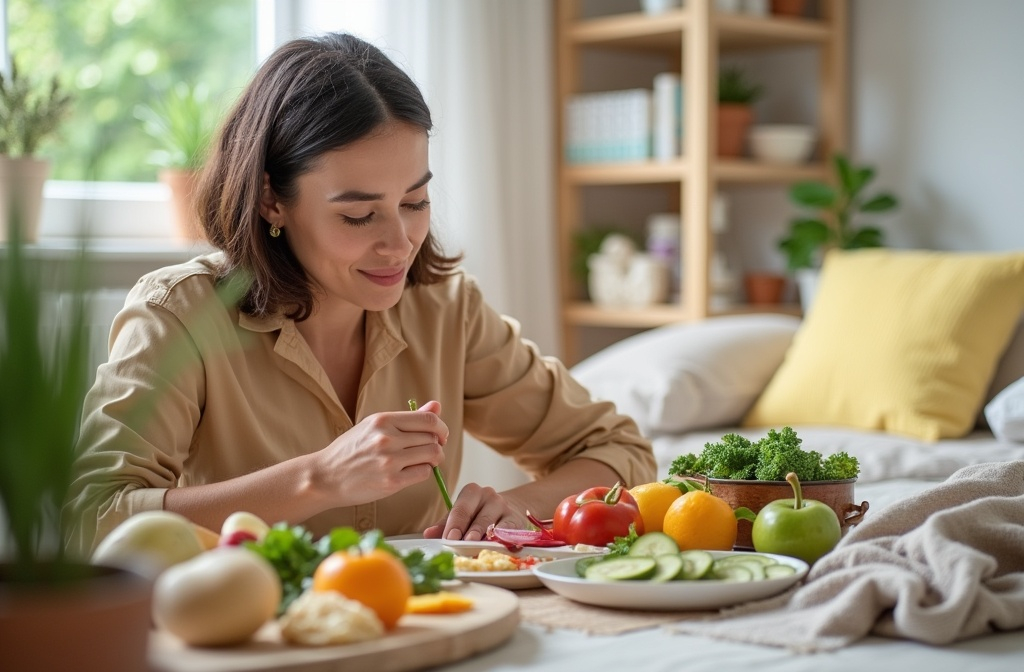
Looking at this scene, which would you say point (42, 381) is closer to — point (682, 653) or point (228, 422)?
point (682, 653)

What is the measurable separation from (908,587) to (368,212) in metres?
0.91

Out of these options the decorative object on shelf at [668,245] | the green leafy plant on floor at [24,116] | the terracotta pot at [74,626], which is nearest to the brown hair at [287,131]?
the terracotta pot at [74,626]

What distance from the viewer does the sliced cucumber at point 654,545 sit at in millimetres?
1241

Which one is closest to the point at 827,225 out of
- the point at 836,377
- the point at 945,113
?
the point at 945,113

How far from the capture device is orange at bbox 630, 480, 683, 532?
142cm

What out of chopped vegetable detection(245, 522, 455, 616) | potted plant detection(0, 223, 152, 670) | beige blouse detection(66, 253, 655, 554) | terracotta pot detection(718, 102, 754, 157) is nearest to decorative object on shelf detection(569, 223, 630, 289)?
terracotta pot detection(718, 102, 754, 157)

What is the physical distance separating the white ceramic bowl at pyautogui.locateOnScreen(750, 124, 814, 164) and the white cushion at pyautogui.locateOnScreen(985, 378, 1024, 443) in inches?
55.9

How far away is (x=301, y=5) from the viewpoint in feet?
11.4

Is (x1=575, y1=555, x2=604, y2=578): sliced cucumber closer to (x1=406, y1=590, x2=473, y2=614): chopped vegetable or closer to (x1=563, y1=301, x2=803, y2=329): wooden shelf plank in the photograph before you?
(x1=406, y1=590, x2=473, y2=614): chopped vegetable

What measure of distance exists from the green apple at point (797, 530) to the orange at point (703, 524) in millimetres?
33

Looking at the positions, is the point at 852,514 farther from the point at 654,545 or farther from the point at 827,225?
the point at 827,225

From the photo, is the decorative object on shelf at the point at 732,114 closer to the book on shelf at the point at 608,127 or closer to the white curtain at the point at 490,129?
the book on shelf at the point at 608,127

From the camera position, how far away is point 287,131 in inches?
69.6

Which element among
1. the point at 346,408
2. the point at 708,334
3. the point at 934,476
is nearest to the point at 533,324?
the point at 708,334
